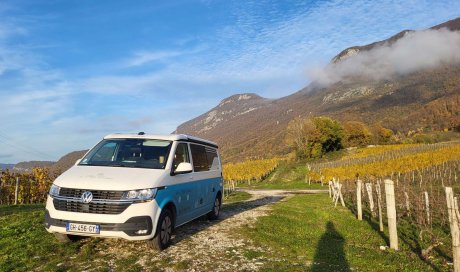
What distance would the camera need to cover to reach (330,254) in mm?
8477

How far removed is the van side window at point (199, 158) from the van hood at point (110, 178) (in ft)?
6.66

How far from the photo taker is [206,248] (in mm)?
8219

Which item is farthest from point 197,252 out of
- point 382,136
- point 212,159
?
point 382,136

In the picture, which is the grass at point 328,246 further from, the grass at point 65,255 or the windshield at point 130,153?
the windshield at point 130,153

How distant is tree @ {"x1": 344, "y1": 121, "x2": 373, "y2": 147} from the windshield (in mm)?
80685

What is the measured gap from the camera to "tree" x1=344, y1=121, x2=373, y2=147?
85.8m

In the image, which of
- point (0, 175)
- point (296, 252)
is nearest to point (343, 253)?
point (296, 252)

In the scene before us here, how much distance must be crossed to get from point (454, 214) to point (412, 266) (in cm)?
136

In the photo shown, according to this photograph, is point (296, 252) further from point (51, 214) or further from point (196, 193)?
point (51, 214)

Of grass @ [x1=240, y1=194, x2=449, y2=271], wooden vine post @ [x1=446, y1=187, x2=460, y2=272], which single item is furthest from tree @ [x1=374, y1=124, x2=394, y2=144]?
wooden vine post @ [x1=446, y1=187, x2=460, y2=272]

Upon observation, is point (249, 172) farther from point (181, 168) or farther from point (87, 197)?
point (87, 197)

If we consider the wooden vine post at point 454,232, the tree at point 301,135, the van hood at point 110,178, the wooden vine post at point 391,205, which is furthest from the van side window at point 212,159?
the tree at point 301,135

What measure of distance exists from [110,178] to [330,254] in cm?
506

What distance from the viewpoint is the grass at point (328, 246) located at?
7.55 m
